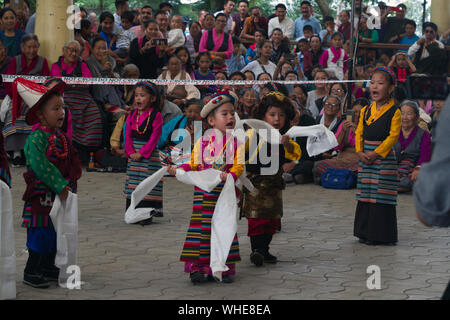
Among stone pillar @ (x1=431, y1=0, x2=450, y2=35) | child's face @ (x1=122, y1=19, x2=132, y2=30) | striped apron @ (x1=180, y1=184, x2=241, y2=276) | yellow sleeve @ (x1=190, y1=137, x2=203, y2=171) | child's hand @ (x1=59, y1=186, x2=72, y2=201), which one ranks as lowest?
striped apron @ (x1=180, y1=184, x2=241, y2=276)

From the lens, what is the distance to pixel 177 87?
11.8 m

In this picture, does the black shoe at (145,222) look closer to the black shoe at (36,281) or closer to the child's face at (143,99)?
the child's face at (143,99)

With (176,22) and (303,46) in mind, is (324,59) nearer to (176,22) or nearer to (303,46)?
(303,46)

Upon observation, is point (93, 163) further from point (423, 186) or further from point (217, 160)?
point (423, 186)

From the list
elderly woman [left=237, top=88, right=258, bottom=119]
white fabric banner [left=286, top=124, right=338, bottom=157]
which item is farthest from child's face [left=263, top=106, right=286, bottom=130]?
elderly woman [left=237, top=88, right=258, bottom=119]

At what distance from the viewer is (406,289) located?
5.43 metres

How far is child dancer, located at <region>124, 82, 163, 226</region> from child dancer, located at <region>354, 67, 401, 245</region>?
2.23 meters

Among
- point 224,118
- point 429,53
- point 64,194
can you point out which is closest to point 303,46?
point 429,53

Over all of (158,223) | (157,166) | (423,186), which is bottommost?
(158,223)

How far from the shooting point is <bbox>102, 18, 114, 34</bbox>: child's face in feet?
41.7

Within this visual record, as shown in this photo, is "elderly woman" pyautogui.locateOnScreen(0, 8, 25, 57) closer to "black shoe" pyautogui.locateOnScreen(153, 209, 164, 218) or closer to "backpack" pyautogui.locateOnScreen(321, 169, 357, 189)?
"black shoe" pyautogui.locateOnScreen(153, 209, 164, 218)

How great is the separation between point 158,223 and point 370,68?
24.5ft

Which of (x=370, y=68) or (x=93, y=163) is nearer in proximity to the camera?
(x=93, y=163)

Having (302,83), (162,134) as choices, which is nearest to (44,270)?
(162,134)
